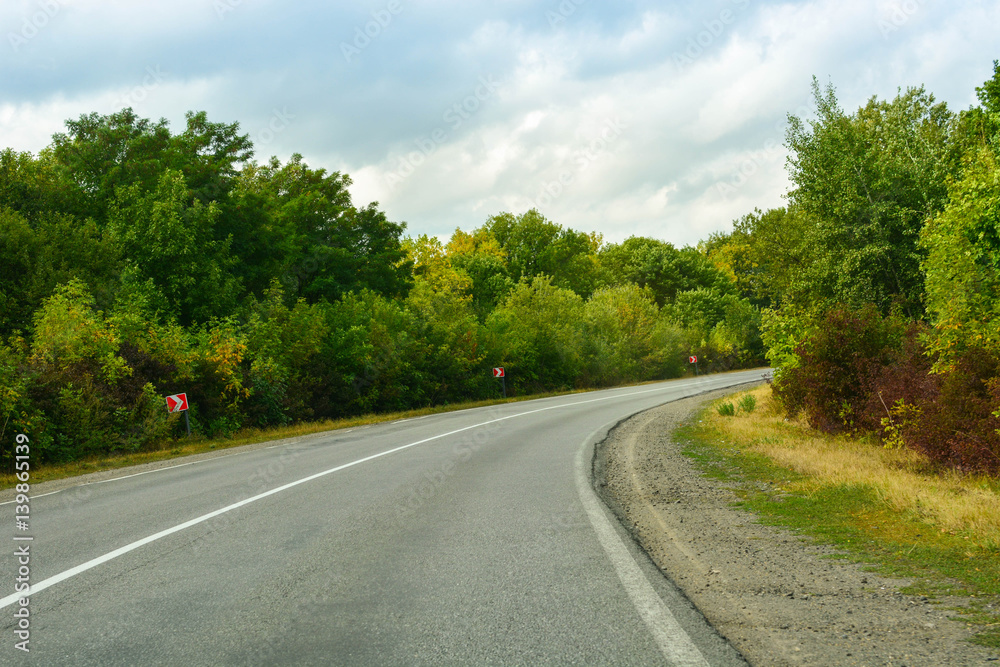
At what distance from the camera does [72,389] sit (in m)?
17.2

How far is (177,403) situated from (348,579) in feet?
55.2

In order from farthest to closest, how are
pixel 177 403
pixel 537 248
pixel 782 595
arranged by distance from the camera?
1. pixel 537 248
2. pixel 177 403
3. pixel 782 595

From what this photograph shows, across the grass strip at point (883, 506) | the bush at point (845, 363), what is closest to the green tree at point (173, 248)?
the grass strip at point (883, 506)

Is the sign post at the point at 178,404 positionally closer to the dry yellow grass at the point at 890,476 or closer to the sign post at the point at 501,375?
the dry yellow grass at the point at 890,476

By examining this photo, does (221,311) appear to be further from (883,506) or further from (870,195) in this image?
(883,506)

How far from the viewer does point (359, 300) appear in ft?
109

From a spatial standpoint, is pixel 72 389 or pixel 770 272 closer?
pixel 72 389

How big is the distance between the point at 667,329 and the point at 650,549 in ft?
177

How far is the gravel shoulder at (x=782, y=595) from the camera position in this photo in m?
3.68

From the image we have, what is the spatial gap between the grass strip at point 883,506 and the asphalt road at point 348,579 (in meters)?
1.74

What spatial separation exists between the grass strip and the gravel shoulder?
0.70ft

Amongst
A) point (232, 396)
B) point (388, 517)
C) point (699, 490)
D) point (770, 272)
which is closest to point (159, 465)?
point (232, 396)

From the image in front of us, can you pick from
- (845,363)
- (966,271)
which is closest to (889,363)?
(845,363)

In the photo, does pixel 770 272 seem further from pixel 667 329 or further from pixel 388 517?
pixel 667 329
